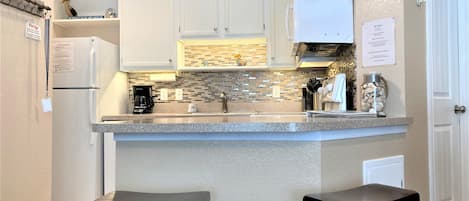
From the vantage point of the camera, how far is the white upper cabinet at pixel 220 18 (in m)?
3.63

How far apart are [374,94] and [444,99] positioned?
0.72 m

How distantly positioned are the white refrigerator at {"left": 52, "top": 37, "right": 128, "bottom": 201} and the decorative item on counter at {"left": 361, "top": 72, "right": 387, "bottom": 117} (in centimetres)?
237

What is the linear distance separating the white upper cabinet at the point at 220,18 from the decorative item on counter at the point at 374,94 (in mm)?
1699

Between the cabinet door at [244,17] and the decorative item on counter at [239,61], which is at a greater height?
the cabinet door at [244,17]

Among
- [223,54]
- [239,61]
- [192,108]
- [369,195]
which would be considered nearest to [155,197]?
[369,195]

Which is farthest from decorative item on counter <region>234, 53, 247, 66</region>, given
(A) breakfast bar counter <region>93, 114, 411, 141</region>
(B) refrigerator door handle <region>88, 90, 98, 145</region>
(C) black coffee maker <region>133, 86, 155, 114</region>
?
(A) breakfast bar counter <region>93, 114, 411, 141</region>

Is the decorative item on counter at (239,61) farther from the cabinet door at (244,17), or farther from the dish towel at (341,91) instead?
the dish towel at (341,91)

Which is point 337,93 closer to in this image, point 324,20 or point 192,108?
point 324,20

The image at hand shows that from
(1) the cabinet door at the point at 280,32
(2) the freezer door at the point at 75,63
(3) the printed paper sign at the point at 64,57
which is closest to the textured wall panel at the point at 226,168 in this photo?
(2) the freezer door at the point at 75,63

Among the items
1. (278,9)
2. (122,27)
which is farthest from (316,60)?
(122,27)

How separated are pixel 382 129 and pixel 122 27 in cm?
288

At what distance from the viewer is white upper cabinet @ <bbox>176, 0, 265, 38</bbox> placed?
11.9 ft

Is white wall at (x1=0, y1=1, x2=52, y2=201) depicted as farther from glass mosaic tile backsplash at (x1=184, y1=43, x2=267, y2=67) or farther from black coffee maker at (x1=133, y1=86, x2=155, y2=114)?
glass mosaic tile backsplash at (x1=184, y1=43, x2=267, y2=67)

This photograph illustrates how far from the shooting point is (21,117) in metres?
2.35
